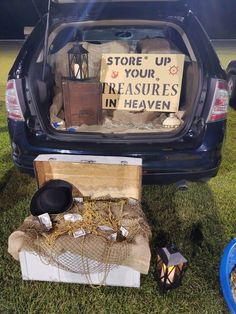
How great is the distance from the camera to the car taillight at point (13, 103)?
244 cm

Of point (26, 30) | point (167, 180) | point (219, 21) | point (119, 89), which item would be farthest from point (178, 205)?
point (219, 21)

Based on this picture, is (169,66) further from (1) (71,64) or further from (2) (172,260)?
(2) (172,260)

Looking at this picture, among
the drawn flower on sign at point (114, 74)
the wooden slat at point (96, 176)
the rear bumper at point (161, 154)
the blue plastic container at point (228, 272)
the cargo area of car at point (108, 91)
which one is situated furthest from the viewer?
the drawn flower on sign at point (114, 74)

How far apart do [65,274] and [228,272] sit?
933 mm

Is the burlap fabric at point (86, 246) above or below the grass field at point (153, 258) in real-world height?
above

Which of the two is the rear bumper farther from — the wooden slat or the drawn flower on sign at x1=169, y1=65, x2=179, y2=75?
the drawn flower on sign at x1=169, y1=65, x2=179, y2=75

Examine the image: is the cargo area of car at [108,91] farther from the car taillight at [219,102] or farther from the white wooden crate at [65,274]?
the white wooden crate at [65,274]

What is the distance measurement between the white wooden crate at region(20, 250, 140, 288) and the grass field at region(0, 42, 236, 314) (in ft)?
0.15

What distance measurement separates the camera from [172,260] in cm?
191

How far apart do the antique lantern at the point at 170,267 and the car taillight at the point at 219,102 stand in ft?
3.21

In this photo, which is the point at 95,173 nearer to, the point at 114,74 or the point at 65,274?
the point at 65,274

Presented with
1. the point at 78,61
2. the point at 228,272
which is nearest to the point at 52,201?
the point at 228,272

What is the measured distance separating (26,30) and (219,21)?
46.9 ft

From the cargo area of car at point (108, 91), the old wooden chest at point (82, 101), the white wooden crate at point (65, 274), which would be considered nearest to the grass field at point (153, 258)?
the white wooden crate at point (65, 274)
